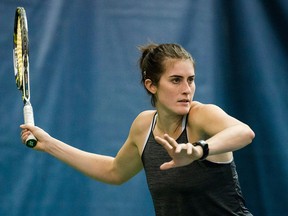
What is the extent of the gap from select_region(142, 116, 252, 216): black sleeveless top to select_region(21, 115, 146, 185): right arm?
1.29ft

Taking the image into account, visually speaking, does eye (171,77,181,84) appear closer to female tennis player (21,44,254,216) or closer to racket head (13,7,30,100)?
female tennis player (21,44,254,216)

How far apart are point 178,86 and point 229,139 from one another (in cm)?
43

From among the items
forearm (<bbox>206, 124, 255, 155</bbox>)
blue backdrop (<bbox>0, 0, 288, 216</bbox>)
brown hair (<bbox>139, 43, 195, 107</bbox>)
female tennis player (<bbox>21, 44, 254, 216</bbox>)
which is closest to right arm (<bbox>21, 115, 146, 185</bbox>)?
female tennis player (<bbox>21, 44, 254, 216</bbox>)

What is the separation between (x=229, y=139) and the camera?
2.18 meters

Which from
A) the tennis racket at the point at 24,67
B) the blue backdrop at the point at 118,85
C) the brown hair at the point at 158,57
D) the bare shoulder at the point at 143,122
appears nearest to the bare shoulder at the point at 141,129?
the bare shoulder at the point at 143,122

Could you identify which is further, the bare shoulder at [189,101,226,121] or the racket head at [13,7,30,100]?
the racket head at [13,7,30,100]

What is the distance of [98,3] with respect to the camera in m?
3.73

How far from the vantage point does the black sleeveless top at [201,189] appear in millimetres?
2455

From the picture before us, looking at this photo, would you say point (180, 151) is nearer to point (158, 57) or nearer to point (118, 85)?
point (158, 57)

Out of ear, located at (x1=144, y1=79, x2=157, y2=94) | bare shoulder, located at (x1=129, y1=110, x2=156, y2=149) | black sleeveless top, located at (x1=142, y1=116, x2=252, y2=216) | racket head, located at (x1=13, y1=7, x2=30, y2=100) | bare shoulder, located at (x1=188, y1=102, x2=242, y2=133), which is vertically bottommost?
black sleeveless top, located at (x1=142, y1=116, x2=252, y2=216)

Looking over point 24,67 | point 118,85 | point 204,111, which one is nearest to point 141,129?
point 204,111

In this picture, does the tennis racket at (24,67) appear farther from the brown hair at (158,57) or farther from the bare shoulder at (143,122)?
the brown hair at (158,57)

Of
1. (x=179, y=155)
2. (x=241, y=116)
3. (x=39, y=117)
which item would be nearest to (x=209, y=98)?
(x=241, y=116)

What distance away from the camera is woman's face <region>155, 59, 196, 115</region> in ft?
8.27
